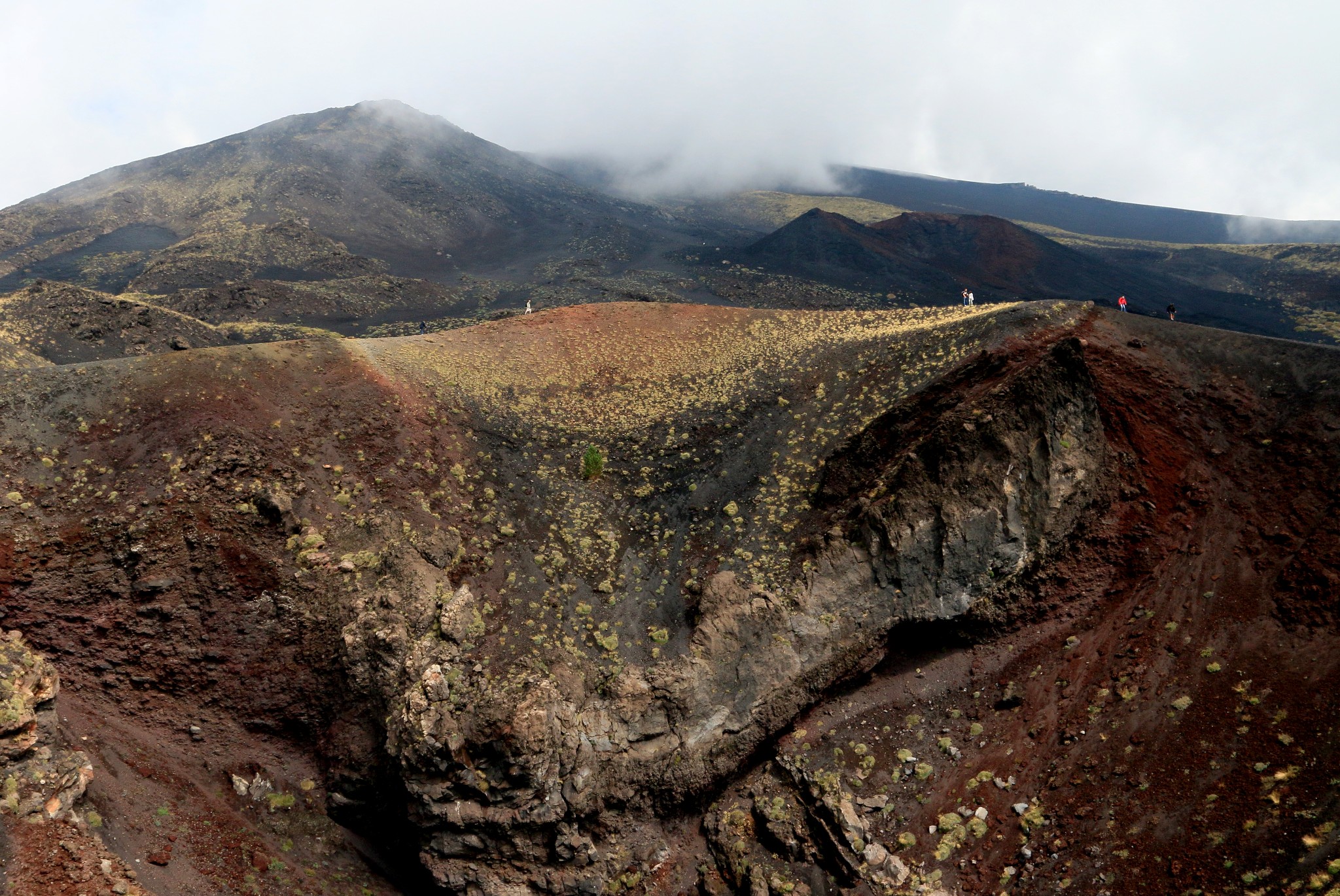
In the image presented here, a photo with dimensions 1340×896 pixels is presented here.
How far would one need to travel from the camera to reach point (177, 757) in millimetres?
15422

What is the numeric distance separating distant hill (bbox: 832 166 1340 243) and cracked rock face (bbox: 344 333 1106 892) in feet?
364

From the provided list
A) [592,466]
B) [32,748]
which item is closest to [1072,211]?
[592,466]

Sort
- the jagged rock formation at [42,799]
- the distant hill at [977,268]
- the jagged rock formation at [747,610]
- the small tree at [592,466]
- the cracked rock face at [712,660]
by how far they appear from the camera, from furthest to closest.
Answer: the distant hill at [977,268], the small tree at [592,466], the cracked rock face at [712,660], the jagged rock formation at [747,610], the jagged rock formation at [42,799]

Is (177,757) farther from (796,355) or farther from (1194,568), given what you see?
(1194,568)

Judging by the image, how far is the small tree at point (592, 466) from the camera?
22.7 meters

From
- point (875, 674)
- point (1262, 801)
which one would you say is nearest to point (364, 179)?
point (875, 674)

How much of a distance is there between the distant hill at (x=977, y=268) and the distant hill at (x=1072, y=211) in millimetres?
42402

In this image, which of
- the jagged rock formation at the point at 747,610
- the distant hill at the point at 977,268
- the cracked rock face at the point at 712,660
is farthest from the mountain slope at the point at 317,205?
the cracked rock face at the point at 712,660

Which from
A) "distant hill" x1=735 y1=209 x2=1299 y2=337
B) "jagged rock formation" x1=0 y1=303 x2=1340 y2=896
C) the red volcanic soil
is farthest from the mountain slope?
the red volcanic soil

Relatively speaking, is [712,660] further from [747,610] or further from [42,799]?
[42,799]

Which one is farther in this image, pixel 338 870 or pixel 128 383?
pixel 128 383

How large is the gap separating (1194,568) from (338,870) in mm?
20575

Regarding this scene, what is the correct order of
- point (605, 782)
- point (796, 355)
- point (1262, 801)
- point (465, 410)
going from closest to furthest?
point (1262, 801), point (605, 782), point (465, 410), point (796, 355)

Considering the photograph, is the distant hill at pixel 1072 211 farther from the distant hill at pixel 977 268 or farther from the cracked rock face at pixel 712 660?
the cracked rock face at pixel 712 660
